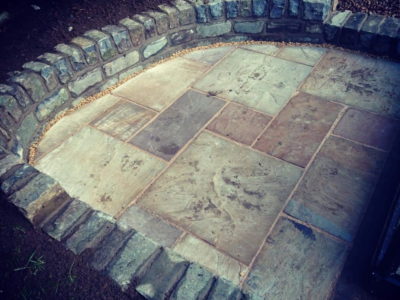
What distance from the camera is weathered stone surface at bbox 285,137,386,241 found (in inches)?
95.2

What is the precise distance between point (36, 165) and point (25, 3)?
81.6 inches

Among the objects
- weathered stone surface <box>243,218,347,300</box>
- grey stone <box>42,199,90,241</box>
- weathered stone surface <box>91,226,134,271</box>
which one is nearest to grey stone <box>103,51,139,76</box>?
grey stone <box>42,199,90,241</box>

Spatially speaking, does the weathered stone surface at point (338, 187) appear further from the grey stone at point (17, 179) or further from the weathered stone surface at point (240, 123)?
the grey stone at point (17, 179)

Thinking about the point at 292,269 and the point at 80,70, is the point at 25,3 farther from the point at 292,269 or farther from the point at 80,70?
the point at 292,269

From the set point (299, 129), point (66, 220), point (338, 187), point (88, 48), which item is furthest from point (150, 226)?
point (88, 48)

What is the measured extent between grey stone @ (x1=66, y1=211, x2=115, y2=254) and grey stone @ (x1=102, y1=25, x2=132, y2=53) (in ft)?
7.03

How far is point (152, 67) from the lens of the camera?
3990 mm

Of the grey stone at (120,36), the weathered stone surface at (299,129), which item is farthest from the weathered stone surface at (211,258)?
the grey stone at (120,36)

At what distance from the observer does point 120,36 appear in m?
3.54

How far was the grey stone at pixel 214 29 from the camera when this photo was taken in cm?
408

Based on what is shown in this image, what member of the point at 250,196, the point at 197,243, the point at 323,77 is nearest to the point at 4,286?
the point at 197,243

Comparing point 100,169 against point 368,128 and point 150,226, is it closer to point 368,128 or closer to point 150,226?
point 150,226

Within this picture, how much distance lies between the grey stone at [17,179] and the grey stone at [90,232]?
55 centimetres

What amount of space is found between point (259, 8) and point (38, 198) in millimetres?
3370
